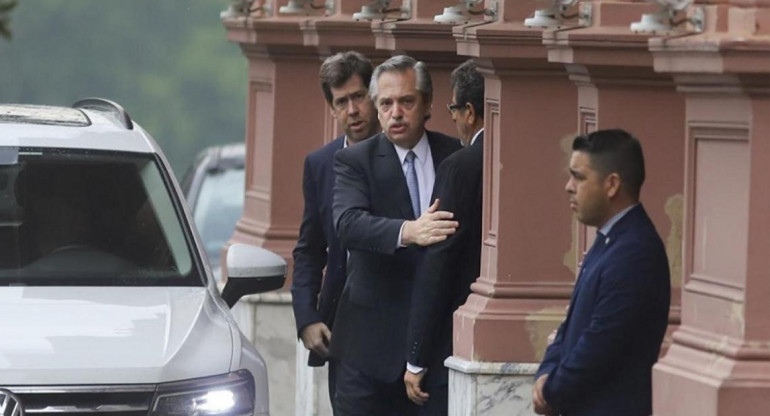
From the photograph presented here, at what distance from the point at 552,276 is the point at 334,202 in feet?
3.40

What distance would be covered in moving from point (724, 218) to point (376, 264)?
85.1 inches

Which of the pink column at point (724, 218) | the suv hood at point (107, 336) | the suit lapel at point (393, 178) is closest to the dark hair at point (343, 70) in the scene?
the suit lapel at point (393, 178)

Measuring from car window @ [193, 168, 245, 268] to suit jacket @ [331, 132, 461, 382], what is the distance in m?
8.82

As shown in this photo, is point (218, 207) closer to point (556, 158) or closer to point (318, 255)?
point (318, 255)

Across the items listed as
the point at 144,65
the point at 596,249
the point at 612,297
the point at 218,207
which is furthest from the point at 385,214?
the point at 144,65

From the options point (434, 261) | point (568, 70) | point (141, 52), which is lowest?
point (141, 52)

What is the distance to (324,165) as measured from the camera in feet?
36.7

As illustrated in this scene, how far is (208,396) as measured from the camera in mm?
8812

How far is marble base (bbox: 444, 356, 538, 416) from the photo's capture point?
10453mm

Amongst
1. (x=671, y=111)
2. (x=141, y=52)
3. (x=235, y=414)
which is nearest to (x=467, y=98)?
(x=671, y=111)

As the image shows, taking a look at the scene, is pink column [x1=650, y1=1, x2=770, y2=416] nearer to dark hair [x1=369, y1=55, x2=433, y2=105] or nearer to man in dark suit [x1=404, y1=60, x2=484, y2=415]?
man in dark suit [x1=404, y1=60, x2=484, y2=415]

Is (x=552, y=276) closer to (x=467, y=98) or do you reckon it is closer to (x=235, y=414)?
(x=467, y=98)

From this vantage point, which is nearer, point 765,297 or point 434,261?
point 765,297

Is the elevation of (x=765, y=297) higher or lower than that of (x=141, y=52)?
higher
